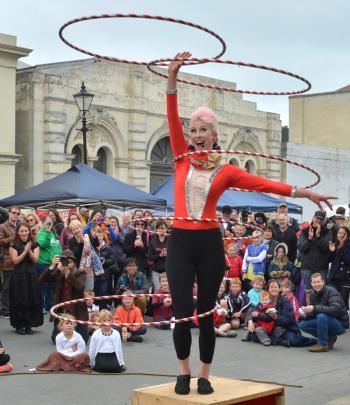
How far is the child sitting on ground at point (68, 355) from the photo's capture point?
1033 cm

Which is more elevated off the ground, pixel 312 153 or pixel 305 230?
pixel 312 153

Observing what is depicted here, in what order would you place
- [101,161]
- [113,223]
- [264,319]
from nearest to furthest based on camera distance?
1. [264,319]
2. [113,223]
3. [101,161]

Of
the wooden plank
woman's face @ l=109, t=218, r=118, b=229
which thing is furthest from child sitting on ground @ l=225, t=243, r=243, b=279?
the wooden plank

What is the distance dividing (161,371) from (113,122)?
67.0 ft

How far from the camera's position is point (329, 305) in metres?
12.3

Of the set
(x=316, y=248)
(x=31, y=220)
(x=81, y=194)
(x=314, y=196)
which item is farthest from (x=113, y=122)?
(x=314, y=196)

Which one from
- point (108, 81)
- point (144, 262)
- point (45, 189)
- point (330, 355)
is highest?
point (108, 81)

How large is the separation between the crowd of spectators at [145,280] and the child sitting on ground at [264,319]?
15mm

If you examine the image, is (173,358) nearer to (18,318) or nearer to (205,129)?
(18,318)

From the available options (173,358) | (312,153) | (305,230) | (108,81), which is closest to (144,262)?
(305,230)

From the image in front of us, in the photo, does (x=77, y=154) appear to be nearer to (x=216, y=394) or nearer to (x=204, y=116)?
(x=204, y=116)

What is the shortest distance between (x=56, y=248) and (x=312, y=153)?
26.6 m

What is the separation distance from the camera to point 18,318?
13.1 m

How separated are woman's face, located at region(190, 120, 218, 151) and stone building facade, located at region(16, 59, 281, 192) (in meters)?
21.8
